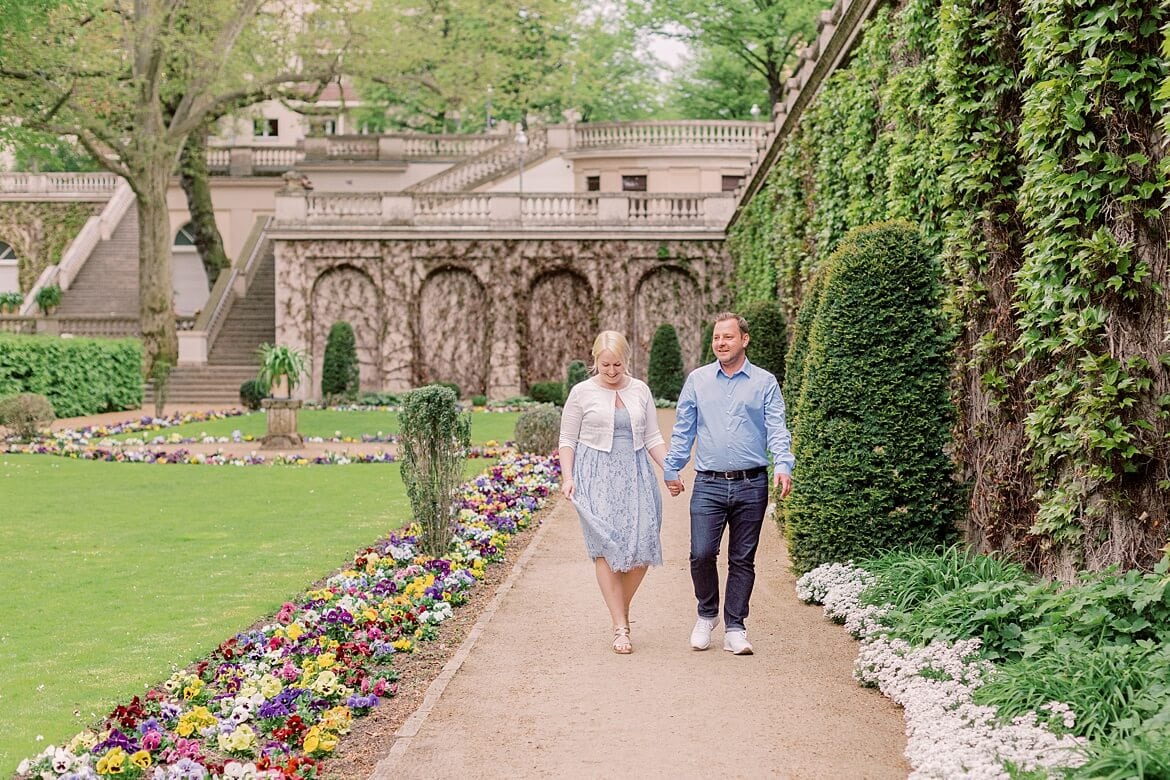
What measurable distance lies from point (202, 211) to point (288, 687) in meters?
36.9

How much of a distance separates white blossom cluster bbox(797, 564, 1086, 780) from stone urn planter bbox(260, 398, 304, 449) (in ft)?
49.5

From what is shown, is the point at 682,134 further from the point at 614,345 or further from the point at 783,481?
the point at 783,481

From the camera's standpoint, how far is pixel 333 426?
26047 mm

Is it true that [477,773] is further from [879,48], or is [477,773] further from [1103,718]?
[879,48]

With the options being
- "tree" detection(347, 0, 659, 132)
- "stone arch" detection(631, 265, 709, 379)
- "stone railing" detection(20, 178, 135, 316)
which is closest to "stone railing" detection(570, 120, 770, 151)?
"tree" detection(347, 0, 659, 132)

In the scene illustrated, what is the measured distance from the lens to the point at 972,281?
27.2 feet

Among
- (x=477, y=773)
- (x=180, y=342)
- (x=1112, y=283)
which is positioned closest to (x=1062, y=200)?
(x=1112, y=283)

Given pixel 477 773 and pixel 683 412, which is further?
pixel 683 412

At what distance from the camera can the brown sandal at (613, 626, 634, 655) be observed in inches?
282

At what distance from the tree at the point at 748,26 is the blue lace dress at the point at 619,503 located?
119 feet

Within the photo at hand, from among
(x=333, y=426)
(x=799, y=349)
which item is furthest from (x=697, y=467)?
(x=333, y=426)

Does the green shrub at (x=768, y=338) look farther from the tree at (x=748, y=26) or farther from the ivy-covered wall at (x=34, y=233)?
A: the ivy-covered wall at (x=34, y=233)

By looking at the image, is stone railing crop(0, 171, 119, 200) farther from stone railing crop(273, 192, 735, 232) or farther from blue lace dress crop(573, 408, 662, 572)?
blue lace dress crop(573, 408, 662, 572)

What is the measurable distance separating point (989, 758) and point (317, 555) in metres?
7.36
